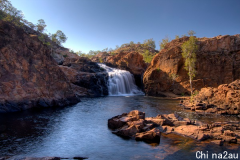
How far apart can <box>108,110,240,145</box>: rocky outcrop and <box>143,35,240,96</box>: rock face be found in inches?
1064

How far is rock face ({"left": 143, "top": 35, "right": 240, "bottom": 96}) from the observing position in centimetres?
3753

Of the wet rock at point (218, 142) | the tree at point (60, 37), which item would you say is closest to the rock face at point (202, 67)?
the wet rock at point (218, 142)

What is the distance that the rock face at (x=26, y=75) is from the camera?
22328 millimetres

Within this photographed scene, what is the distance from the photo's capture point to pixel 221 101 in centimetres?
2312

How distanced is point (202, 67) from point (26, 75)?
117 ft

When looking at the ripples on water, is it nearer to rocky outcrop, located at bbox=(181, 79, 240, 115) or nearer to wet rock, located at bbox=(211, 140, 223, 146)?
wet rock, located at bbox=(211, 140, 223, 146)

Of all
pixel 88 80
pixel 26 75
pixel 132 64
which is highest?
pixel 132 64

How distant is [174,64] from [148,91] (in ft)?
31.7

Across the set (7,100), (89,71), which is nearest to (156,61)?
(89,71)

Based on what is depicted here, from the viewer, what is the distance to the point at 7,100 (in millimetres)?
21625

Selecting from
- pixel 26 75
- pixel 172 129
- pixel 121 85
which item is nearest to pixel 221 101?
pixel 172 129

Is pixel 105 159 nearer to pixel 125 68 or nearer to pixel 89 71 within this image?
pixel 89 71

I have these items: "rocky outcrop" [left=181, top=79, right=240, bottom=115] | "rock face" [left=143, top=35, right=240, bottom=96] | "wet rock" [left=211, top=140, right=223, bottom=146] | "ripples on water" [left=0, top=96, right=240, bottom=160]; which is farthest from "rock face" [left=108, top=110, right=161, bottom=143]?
"rock face" [left=143, top=35, right=240, bottom=96]

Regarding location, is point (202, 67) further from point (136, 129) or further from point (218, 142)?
point (136, 129)
